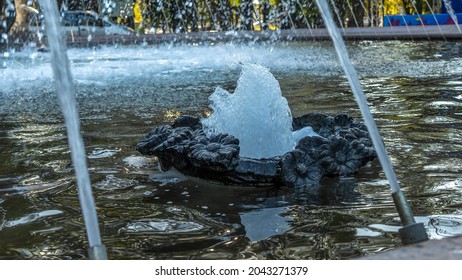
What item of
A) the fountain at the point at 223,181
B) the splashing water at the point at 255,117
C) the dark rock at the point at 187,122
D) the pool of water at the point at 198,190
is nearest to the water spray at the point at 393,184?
the fountain at the point at 223,181

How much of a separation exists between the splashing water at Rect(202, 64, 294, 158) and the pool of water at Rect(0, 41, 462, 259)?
391mm

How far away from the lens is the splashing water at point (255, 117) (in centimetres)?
426

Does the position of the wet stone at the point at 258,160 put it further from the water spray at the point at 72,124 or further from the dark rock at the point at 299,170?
the water spray at the point at 72,124

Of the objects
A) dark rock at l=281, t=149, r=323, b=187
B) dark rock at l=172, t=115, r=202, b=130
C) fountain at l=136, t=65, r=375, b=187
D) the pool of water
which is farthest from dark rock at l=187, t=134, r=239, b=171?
dark rock at l=172, t=115, r=202, b=130

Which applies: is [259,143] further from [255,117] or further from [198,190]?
[198,190]

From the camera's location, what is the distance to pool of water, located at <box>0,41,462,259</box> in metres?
3.01

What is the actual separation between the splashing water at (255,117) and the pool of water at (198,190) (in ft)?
1.28

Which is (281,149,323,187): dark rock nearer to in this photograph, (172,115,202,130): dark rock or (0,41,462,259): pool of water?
(0,41,462,259): pool of water

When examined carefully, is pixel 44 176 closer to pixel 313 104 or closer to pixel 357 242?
pixel 357 242

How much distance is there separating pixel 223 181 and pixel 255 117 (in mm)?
558

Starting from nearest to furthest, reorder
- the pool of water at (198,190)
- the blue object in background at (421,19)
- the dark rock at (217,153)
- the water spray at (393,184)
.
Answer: the water spray at (393,184), the pool of water at (198,190), the dark rock at (217,153), the blue object in background at (421,19)

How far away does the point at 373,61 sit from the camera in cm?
1204

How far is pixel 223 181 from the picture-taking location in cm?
395
